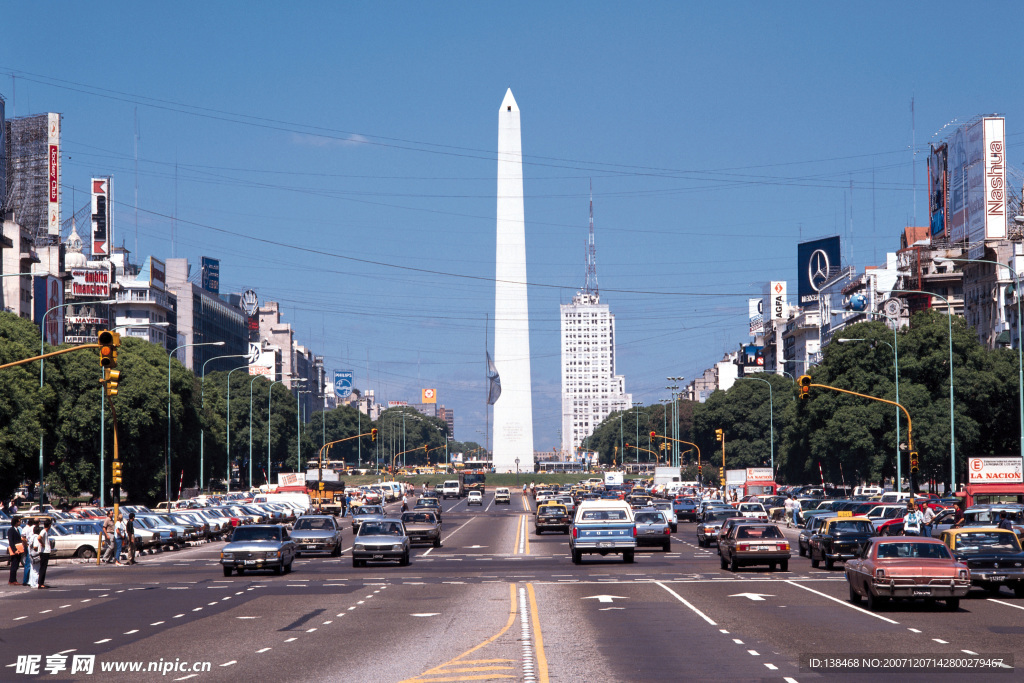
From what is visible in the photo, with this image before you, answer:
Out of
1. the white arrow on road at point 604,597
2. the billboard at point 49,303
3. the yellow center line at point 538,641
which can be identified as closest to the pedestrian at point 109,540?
the yellow center line at point 538,641

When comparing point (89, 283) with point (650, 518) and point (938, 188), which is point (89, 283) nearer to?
point (938, 188)

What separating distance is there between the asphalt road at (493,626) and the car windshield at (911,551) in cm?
105

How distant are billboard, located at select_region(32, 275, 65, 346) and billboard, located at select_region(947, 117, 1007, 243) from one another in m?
76.4

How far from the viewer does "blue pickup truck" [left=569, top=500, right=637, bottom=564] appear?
3984cm

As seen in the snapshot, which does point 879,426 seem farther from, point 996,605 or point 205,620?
point 205,620

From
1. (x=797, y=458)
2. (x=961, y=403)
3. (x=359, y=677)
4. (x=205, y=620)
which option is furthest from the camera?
(x=797, y=458)

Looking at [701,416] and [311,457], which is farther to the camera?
[311,457]

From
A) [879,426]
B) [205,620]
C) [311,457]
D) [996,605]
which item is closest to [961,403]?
[879,426]

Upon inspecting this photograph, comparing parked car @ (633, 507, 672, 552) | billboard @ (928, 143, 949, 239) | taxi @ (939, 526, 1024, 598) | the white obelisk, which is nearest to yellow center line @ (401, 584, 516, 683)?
taxi @ (939, 526, 1024, 598)

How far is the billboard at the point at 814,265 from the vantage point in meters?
183

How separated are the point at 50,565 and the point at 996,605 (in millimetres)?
32276

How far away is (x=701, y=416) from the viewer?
168875 mm

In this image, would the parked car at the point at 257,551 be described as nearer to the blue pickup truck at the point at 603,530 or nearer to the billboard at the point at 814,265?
the blue pickup truck at the point at 603,530

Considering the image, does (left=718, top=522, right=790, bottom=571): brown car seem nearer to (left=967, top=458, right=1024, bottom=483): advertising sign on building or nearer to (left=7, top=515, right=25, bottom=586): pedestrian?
(left=7, top=515, right=25, bottom=586): pedestrian
